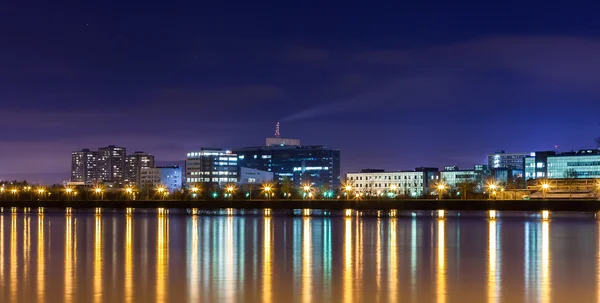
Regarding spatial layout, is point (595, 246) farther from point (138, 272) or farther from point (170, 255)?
point (138, 272)

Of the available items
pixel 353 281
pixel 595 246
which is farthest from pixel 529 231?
pixel 353 281

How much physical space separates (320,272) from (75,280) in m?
7.53

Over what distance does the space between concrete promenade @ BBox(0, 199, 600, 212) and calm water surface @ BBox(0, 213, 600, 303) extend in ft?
168

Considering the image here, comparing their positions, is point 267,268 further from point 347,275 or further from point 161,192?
point 161,192

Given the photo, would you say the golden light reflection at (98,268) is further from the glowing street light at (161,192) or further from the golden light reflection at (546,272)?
the glowing street light at (161,192)

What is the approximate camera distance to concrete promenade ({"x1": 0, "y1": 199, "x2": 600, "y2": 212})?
94.9 metres

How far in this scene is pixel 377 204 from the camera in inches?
4003

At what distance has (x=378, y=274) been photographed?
2609 centimetres

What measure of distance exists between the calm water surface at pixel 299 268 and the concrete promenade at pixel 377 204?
168ft

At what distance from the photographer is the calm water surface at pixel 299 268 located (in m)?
21.7

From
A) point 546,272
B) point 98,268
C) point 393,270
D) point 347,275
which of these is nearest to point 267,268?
point 347,275

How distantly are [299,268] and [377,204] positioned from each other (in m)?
74.4

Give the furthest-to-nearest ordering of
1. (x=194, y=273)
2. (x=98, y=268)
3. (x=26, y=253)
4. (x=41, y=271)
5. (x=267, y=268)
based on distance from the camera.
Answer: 1. (x=26, y=253)
2. (x=267, y=268)
3. (x=98, y=268)
4. (x=41, y=271)
5. (x=194, y=273)

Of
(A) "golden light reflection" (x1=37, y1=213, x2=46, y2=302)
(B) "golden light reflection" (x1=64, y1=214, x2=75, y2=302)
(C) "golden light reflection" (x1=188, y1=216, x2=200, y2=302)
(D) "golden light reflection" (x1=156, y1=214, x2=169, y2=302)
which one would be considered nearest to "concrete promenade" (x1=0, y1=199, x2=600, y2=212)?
(D) "golden light reflection" (x1=156, y1=214, x2=169, y2=302)
